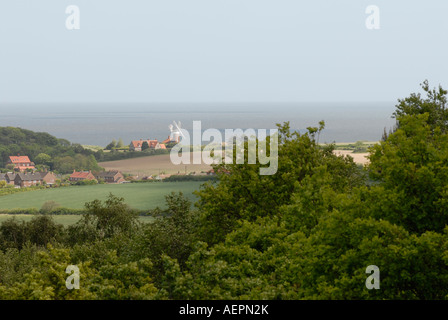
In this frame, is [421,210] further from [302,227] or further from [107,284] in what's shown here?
[107,284]

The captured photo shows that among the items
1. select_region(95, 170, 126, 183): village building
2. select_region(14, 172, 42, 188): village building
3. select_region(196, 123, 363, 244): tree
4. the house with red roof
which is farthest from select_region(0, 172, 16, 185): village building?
select_region(196, 123, 363, 244): tree

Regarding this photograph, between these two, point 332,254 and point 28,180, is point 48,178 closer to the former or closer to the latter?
point 28,180

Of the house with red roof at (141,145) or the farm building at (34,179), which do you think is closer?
the farm building at (34,179)

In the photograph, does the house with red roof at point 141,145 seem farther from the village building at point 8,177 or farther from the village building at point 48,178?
the village building at point 8,177

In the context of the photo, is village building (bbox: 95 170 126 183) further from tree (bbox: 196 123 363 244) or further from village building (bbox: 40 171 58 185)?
tree (bbox: 196 123 363 244)

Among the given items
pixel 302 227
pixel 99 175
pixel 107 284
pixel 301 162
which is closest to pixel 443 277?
pixel 302 227

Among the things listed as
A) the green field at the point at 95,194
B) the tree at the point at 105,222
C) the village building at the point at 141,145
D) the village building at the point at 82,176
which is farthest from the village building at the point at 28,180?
the tree at the point at 105,222
